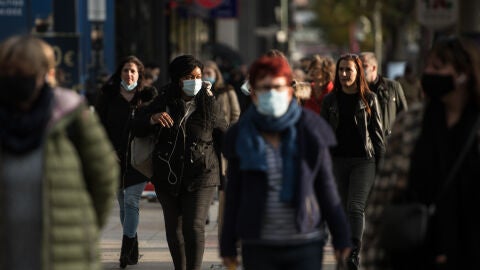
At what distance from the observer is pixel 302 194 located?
5.79 m

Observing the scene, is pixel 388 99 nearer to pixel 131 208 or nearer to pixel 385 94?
pixel 385 94

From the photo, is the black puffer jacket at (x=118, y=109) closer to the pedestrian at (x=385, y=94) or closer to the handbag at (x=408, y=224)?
the pedestrian at (x=385, y=94)

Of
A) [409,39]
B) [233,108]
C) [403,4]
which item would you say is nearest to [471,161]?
[233,108]

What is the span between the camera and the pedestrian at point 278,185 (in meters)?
5.80

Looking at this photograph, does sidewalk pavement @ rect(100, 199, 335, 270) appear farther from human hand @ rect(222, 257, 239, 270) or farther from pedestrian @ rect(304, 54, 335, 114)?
human hand @ rect(222, 257, 239, 270)

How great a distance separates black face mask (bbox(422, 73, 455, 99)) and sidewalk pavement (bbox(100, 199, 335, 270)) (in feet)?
15.8

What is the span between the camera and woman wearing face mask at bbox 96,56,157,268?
10062 mm

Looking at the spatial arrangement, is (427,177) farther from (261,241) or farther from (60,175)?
(60,175)


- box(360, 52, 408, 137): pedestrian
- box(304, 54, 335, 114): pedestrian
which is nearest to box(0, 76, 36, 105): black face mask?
box(360, 52, 408, 137): pedestrian

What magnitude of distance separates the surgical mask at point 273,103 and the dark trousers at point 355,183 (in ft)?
12.5

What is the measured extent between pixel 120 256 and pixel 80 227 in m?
5.43

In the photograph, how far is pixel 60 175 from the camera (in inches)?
193

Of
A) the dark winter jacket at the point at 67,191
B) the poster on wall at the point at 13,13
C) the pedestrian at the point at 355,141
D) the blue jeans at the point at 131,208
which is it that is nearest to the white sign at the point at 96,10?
the poster on wall at the point at 13,13

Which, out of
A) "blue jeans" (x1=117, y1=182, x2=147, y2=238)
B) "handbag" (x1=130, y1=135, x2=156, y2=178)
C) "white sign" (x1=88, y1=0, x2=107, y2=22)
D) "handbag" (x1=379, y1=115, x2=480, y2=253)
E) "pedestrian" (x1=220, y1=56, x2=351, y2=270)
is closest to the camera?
"handbag" (x1=379, y1=115, x2=480, y2=253)
